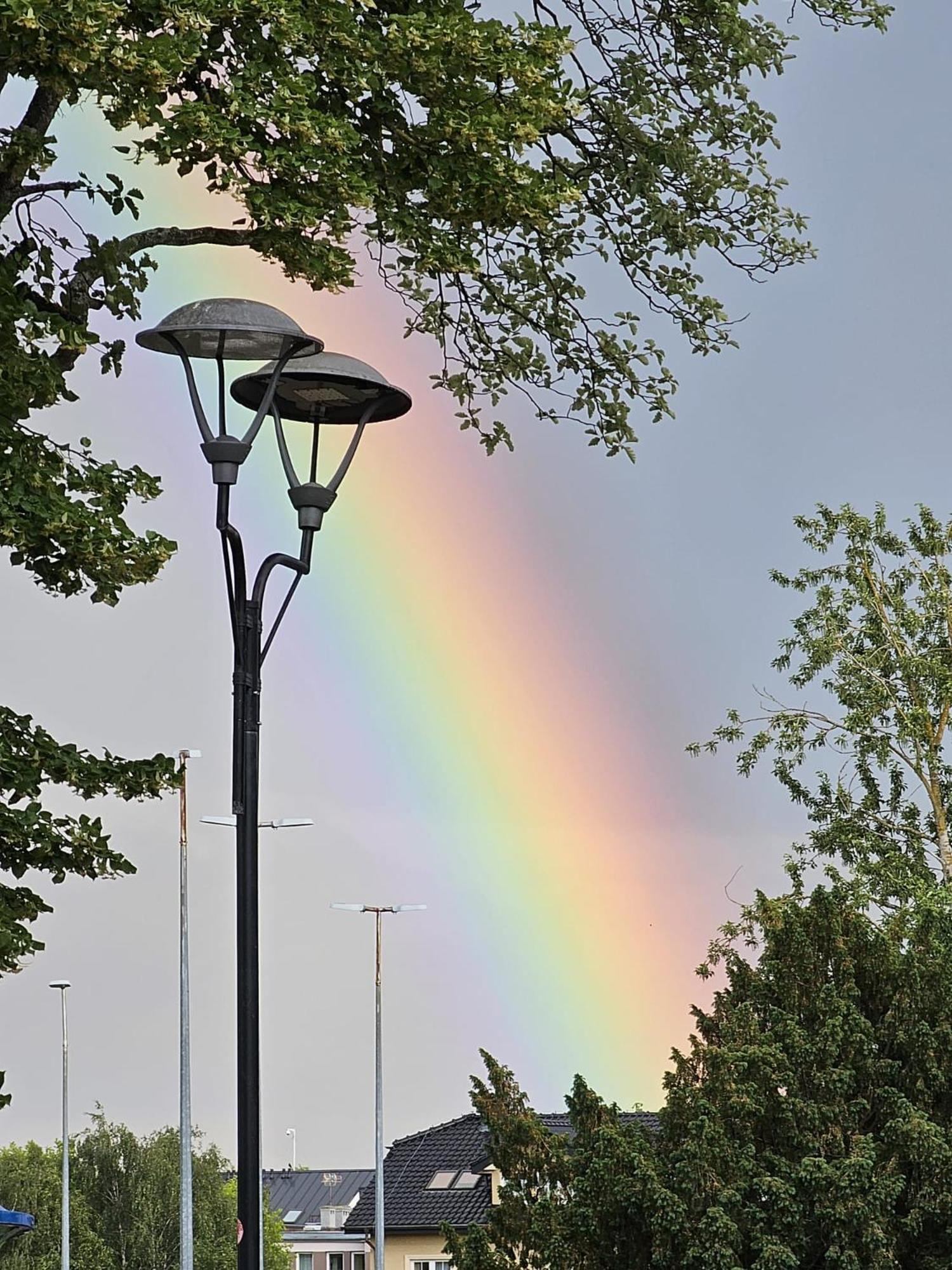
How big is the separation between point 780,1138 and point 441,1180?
149 ft

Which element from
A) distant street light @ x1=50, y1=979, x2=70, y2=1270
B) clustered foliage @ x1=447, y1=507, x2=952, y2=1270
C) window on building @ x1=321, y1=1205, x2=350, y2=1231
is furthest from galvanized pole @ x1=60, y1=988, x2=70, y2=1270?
clustered foliage @ x1=447, y1=507, x2=952, y2=1270

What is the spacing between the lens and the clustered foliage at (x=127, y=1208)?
5047 cm

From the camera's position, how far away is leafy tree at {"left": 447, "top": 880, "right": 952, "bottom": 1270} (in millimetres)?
8742

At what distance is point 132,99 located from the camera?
6738mm

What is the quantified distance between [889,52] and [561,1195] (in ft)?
53.9

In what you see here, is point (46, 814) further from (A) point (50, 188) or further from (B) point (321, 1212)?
(B) point (321, 1212)

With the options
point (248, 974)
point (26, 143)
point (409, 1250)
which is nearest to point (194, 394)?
point (26, 143)

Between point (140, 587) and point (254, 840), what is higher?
point (140, 587)

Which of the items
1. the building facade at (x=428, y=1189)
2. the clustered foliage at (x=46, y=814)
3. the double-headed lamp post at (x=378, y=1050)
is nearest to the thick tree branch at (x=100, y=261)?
the clustered foliage at (x=46, y=814)

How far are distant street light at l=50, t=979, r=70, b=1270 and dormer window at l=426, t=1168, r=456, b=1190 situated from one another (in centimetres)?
1072

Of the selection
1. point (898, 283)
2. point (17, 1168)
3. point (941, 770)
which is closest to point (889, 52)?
point (898, 283)

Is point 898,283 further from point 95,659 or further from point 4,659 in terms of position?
point 4,659

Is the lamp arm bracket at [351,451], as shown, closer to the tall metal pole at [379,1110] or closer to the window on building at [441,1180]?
the tall metal pole at [379,1110]

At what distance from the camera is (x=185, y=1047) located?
101 feet
